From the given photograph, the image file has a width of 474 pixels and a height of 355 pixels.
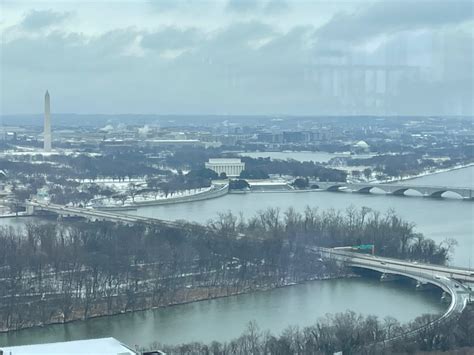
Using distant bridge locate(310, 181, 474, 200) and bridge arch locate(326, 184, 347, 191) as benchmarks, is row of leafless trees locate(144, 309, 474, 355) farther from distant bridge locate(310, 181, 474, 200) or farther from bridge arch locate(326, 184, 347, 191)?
bridge arch locate(326, 184, 347, 191)

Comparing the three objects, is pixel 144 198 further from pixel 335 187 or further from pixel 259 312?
pixel 259 312

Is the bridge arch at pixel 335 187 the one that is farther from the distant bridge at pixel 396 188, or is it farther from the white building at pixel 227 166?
the white building at pixel 227 166

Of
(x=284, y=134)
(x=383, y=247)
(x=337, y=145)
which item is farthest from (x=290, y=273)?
(x=284, y=134)

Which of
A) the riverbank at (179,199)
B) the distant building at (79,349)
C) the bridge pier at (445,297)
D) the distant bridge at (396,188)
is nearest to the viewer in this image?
the distant building at (79,349)

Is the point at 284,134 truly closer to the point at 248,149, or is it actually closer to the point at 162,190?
the point at 248,149

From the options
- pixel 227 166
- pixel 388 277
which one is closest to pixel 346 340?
pixel 388 277

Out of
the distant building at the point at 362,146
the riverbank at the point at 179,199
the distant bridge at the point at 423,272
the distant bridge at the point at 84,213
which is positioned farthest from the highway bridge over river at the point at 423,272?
the distant building at the point at 362,146
